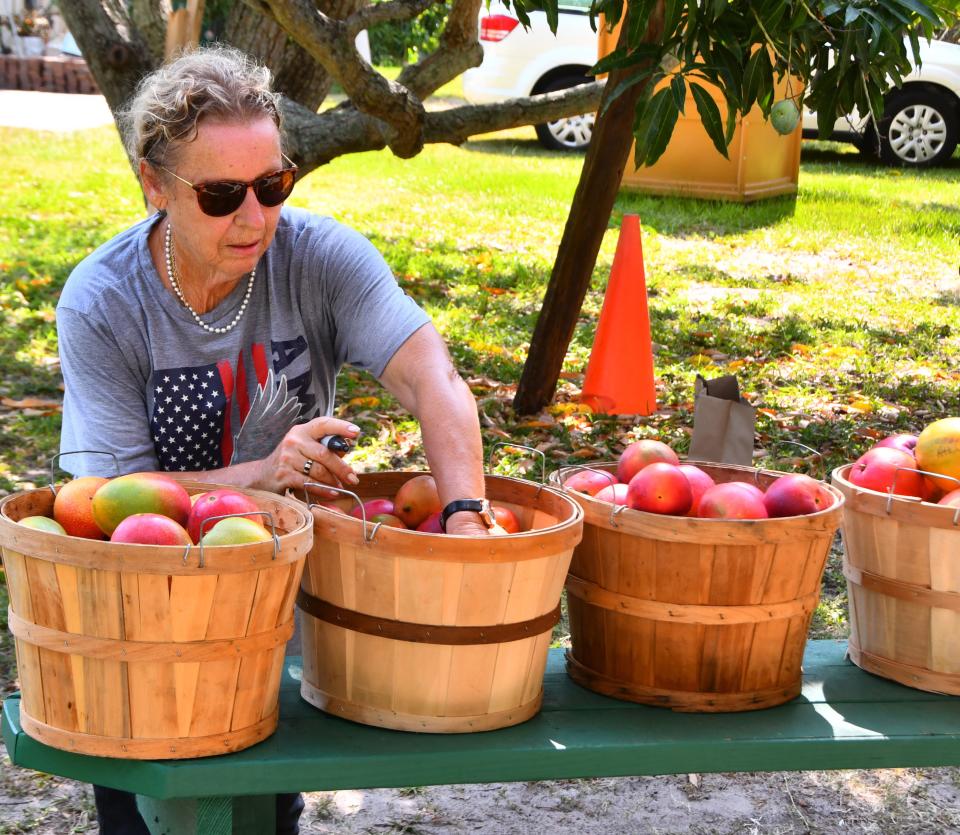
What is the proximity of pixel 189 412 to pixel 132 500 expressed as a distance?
Result: 59 cm

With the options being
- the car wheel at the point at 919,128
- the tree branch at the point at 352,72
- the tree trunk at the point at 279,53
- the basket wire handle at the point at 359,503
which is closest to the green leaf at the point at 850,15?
the basket wire handle at the point at 359,503

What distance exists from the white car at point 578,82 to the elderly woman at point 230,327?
1198cm

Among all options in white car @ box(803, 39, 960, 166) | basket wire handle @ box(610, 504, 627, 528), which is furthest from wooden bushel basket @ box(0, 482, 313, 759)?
white car @ box(803, 39, 960, 166)

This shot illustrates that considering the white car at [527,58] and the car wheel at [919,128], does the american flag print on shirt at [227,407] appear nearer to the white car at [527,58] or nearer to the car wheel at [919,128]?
the white car at [527,58]

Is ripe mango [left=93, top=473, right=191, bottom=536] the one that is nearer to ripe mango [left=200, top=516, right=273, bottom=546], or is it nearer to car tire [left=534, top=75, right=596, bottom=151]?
ripe mango [left=200, top=516, right=273, bottom=546]

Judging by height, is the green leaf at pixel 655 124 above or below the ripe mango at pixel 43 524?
above

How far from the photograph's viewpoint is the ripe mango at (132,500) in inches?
77.9

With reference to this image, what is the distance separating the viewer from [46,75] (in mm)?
18922

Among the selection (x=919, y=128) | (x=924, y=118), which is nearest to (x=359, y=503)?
(x=924, y=118)

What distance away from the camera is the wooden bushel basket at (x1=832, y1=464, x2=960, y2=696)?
229cm

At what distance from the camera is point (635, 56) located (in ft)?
8.92

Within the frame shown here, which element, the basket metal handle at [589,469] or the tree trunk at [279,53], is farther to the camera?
the tree trunk at [279,53]

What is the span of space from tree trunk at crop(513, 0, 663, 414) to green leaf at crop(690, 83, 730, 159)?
97.9 inches

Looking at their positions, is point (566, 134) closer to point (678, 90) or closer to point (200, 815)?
point (678, 90)
